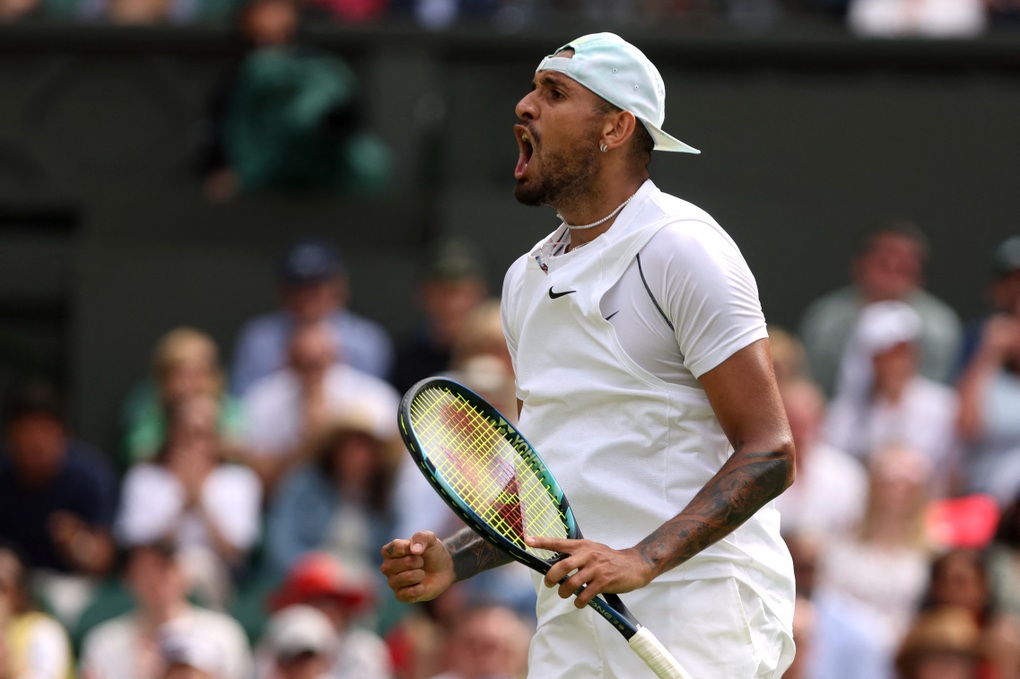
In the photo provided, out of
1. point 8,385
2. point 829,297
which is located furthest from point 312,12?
point 829,297

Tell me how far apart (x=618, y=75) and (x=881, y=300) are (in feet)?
17.1

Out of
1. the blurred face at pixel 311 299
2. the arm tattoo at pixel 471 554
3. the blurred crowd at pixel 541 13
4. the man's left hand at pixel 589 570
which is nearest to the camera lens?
the man's left hand at pixel 589 570

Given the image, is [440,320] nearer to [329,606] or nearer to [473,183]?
[473,183]

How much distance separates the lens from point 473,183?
9.44m

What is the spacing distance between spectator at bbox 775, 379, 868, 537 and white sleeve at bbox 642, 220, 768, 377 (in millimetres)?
4080

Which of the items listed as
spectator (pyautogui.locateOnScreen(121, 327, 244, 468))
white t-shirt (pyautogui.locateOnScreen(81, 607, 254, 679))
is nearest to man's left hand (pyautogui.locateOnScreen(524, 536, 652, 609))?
white t-shirt (pyautogui.locateOnScreen(81, 607, 254, 679))

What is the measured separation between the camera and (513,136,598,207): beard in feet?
12.1

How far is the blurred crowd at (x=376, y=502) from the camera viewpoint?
7.00 m

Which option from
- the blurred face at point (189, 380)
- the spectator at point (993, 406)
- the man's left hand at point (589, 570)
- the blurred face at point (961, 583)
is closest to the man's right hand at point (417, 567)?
the man's left hand at point (589, 570)

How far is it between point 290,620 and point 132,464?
1.76m

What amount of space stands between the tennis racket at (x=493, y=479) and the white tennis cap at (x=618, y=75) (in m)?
0.68

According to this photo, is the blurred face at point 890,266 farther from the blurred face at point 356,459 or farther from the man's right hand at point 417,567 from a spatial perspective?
the man's right hand at point 417,567

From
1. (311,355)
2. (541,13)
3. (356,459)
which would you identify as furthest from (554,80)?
(541,13)

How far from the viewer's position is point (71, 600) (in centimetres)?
762
